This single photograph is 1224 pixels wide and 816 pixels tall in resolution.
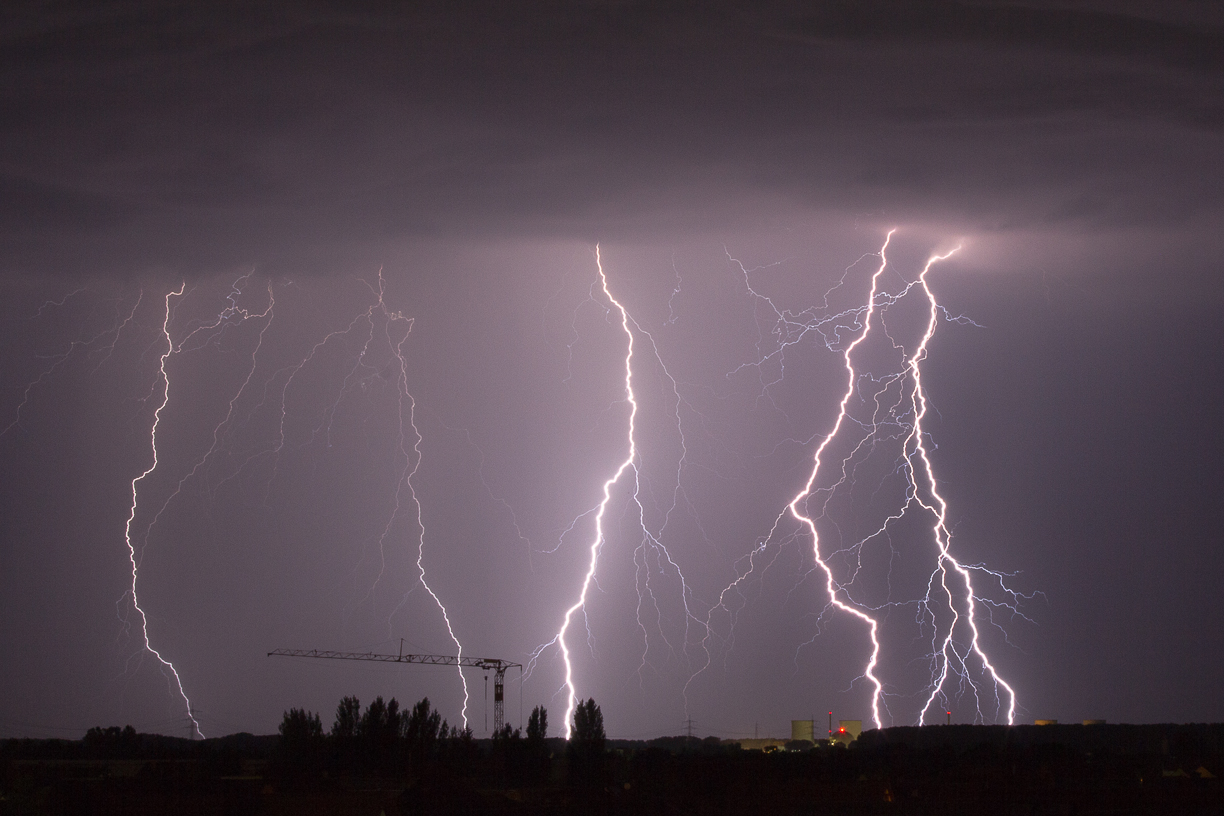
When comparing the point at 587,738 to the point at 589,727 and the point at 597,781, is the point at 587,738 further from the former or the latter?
the point at 597,781

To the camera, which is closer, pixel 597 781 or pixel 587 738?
pixel 597 781

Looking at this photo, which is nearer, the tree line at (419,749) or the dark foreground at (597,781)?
the dark foreground at (597,781)

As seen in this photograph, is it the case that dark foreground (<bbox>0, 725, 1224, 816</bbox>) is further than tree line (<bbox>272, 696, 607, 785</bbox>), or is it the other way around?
tree line (<bbox>272, 696, 607, 785</bbox>)

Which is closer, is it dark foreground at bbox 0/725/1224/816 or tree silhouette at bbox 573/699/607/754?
dark foreground at bbox 0/725/1224/816

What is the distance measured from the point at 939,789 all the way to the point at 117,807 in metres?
20.9

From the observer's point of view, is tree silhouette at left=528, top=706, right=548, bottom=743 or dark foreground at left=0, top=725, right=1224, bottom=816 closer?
dark foreground at left=0, top=725, right=1224, bottom=816

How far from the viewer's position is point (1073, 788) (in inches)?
1198

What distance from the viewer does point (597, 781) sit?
37.0 metres

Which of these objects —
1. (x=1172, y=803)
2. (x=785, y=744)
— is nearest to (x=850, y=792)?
(x=1172, y=803)

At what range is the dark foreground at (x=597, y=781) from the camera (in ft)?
83.4

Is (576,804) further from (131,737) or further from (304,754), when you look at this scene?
(131,737)

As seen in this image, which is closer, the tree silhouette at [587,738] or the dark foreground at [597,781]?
the dark foreground at [597,781]

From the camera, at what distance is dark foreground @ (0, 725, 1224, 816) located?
25422 mm

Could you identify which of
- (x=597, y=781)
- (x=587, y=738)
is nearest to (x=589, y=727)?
(x=587, y=738)
